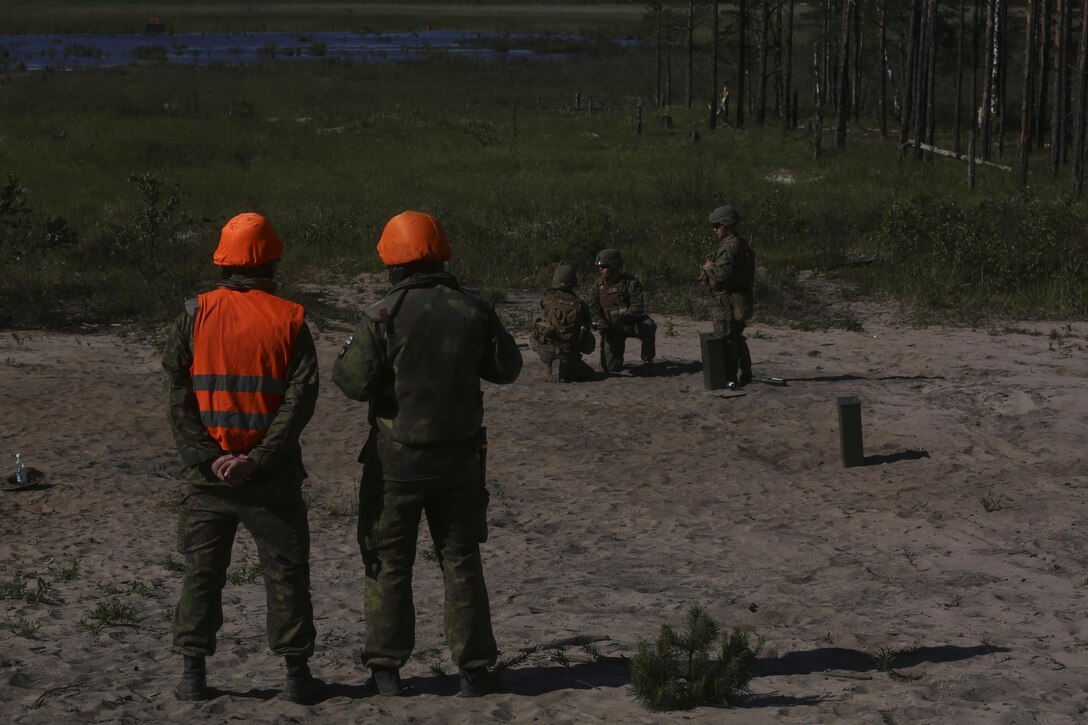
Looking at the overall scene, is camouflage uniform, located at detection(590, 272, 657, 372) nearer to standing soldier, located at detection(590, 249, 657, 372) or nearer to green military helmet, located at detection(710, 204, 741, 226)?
standing soldier, located at detection(590, 249, 657, 372)

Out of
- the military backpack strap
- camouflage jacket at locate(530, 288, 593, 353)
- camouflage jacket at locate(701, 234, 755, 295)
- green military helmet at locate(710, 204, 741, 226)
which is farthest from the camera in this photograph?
camouflage jacket at locate(530, 288, 593, 353)

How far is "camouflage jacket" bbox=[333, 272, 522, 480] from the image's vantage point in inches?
195

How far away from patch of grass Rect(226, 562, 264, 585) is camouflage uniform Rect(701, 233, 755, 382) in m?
5.55

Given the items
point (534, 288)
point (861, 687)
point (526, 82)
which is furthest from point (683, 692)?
point (526, 82)

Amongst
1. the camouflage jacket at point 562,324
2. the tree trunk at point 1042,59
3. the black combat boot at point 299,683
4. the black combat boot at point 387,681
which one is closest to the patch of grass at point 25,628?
the black combat boot at point 299,683

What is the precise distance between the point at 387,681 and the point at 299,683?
13.1 inches

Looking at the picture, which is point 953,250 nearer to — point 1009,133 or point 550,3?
point 1009,133

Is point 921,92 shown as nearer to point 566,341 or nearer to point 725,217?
point 566,341

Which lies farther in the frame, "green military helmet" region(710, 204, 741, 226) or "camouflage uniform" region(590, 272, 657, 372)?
"camouflage uniform" region(590, 272, 657, 372)

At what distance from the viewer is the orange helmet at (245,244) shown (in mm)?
4891

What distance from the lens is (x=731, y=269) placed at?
11680 millimetres

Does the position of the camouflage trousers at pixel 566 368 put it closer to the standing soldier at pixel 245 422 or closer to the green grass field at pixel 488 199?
the green grass field at pixel 488 199

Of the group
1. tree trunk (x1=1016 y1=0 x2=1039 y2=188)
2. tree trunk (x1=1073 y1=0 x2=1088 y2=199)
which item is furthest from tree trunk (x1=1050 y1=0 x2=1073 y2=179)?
tree trunk (x1=1073 y1=0 x2=1088 y2=199)

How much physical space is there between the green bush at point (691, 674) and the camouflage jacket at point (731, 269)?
21.9ft
